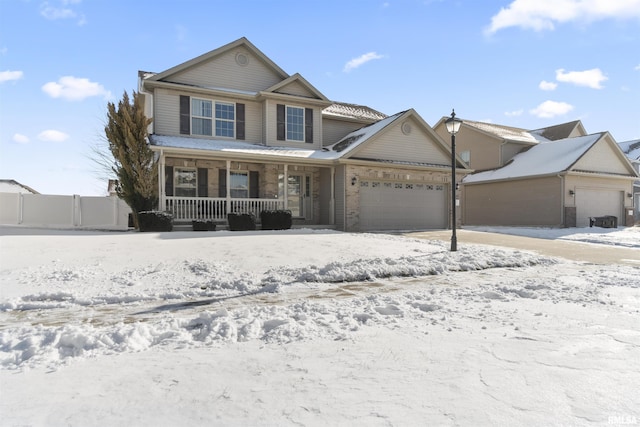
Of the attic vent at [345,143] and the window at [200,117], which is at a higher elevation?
the window at [200,117]

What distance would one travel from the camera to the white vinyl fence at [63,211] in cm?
1597

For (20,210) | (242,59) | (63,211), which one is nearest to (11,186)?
(20,210)

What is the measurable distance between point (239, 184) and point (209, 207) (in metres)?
1.82

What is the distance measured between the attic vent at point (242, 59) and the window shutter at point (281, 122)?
231 centimetres

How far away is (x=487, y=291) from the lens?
5.42 meters

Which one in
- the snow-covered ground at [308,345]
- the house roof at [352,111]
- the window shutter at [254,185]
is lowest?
the snow-covered ground at [308,345]

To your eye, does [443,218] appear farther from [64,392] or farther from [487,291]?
[64,392]

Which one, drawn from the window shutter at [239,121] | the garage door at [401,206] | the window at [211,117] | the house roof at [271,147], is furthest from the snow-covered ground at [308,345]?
the window shutter at [239,121]

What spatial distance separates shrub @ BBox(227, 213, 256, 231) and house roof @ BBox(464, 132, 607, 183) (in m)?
16.0

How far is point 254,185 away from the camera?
1548cm

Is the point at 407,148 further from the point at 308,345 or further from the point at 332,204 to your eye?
the point at 308,345

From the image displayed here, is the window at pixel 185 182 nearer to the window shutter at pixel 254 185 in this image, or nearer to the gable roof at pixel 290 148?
the gable roof at pixel 290 148

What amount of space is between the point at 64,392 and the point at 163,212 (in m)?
10.4

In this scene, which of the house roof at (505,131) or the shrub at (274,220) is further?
the house roof at (505,131)
